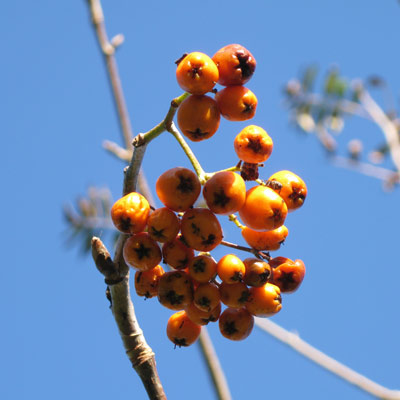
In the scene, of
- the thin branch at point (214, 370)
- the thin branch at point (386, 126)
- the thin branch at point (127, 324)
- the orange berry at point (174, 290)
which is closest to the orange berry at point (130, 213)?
the thin branch at point (127, 324)

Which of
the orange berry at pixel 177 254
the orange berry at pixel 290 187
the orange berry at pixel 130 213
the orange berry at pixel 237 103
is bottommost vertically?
the orange berry at pixel 177 254

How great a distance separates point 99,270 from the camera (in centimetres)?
219

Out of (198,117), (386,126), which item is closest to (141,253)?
(198,117)

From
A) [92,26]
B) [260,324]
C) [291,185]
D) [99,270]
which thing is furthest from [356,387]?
[92,26]

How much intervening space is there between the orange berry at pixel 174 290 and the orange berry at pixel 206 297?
0.04m

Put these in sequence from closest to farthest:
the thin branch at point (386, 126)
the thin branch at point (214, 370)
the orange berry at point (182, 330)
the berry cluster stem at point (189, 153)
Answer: the berry cluster stem at point (189, 153), the orange berry at point (182, 330), the thin branch at point (214, 370), the thin branch at point (386, 126)

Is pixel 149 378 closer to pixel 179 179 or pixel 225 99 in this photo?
pixel 179 179

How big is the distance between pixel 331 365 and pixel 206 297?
1786 millimetres

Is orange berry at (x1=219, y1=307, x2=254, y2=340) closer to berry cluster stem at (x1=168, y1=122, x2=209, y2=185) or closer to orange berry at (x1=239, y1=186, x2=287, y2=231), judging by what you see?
orange berry at (x1=239, y1=186, x2=287, y2=231)

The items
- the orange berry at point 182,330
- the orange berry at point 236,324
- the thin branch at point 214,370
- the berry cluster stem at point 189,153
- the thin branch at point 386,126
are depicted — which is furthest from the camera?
the thin branch at point 386,126

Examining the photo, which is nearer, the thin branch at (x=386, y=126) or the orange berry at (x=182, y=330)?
the orange berry at (x=182, y=330)

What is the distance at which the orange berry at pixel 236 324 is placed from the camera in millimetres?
2299

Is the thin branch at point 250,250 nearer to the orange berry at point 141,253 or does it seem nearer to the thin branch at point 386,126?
the orange berry at point 141,253

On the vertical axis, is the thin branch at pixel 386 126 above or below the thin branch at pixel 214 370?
above
